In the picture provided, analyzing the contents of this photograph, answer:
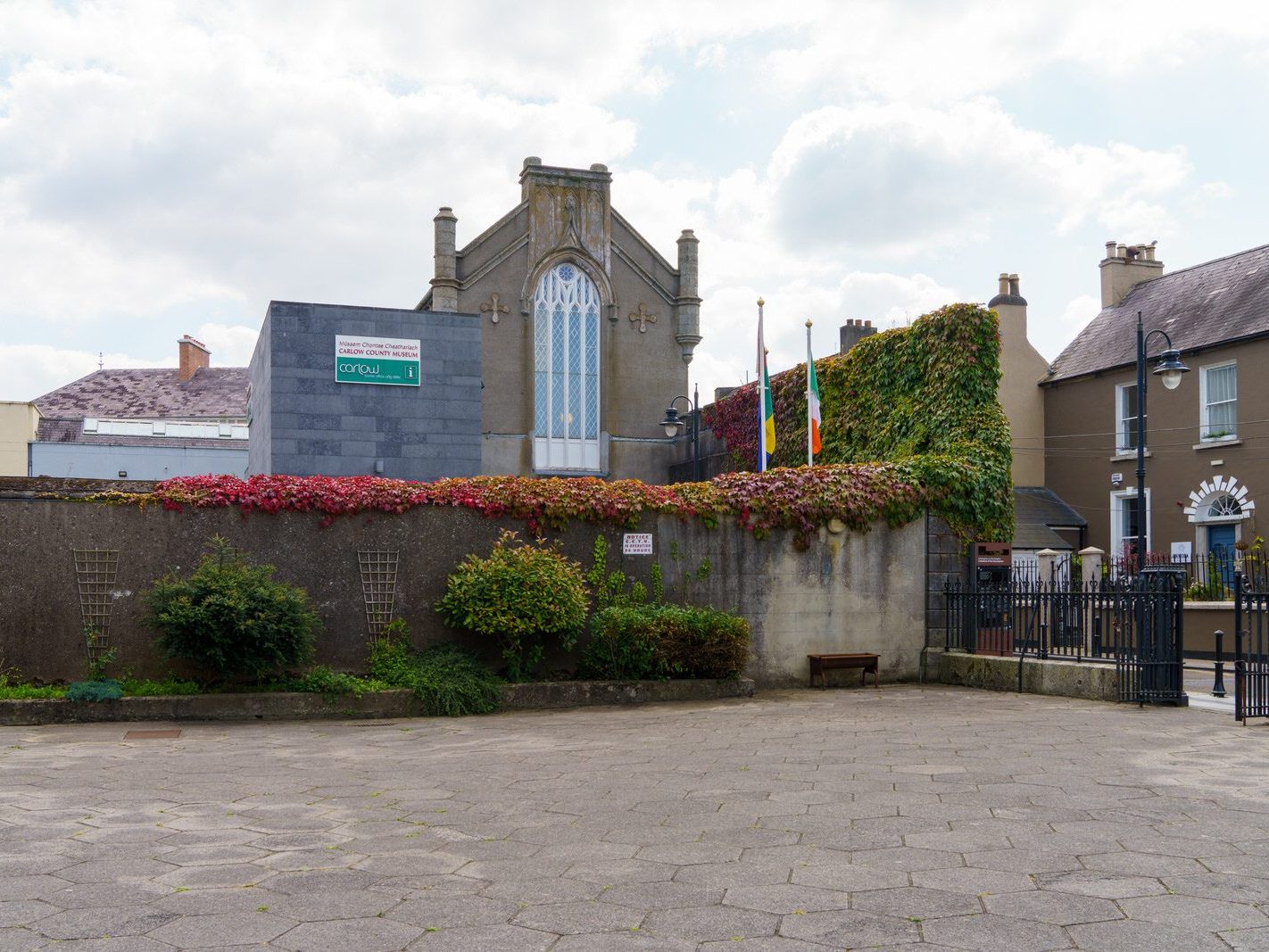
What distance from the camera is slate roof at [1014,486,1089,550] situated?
92.4 feet

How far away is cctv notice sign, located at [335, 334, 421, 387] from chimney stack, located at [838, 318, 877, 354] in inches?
491

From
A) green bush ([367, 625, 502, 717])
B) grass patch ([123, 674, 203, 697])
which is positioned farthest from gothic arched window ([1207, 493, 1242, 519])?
grass patch ([123, 674, 203, 697])

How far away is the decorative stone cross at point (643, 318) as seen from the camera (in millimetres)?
30109

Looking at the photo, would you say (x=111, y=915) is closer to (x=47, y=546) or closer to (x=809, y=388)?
(x=47, y=546)

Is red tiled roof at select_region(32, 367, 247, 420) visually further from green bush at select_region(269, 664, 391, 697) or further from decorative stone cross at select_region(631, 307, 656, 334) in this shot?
green bush at select_region(269, 664, 391, 697)

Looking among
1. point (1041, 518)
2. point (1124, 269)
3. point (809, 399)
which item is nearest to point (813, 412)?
point (809, 399)

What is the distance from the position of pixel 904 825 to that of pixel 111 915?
13.5ft

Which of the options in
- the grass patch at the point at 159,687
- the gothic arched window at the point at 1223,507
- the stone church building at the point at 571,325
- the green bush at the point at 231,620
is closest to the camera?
the green bush at the point at 231,620

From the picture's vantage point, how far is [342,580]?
13719mm

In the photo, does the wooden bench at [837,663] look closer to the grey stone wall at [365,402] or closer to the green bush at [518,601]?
the green bush at [518,601]

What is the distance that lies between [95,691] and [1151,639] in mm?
11273

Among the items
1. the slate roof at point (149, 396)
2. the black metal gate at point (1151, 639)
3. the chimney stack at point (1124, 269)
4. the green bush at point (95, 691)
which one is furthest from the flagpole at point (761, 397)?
the slate roof at point (149, 396)

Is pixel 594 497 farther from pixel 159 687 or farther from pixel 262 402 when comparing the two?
pixel 262 402

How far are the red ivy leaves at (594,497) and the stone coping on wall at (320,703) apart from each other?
7.02 feet
